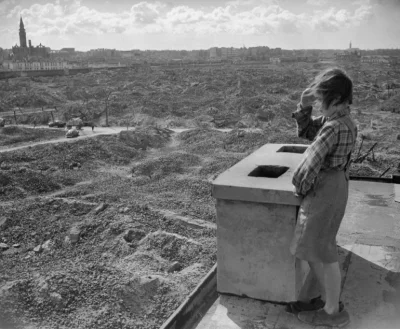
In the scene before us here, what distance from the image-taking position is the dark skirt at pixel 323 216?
2994 mm

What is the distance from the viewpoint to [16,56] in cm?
13025

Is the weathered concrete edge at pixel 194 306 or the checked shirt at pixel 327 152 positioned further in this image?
the weathered concrete edge at pixel 194 306

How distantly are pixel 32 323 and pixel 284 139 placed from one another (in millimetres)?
11768

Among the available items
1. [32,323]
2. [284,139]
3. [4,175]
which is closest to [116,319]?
[32,323]

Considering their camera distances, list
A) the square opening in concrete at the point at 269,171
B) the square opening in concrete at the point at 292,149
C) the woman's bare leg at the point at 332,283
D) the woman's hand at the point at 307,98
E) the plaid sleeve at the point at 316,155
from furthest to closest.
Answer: the square opening in concrete at the point at 292,149, the square opening in concrete at the point at 269,171, the woman's hand at the point at 307,98, the woman's bare leg at the point at 332,283, the plaid sleeve at the point at 316,155

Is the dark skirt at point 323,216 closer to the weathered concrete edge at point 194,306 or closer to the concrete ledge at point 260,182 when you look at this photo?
the concrete ledge at point 260,182

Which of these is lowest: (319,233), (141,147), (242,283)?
(141,147)

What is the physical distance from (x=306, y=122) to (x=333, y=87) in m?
0.64

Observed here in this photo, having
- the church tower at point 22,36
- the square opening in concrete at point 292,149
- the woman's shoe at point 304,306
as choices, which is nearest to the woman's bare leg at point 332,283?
the woman's shoe at point 304,306

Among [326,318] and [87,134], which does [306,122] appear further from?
[87,134]

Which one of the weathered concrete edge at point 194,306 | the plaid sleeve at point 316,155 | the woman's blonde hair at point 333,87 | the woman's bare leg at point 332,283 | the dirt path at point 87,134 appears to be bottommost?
the dirt path at point 87,134

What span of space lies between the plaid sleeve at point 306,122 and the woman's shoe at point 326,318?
1.34 meters

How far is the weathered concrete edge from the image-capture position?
335 cm

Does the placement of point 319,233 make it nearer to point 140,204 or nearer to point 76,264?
point 76,264
